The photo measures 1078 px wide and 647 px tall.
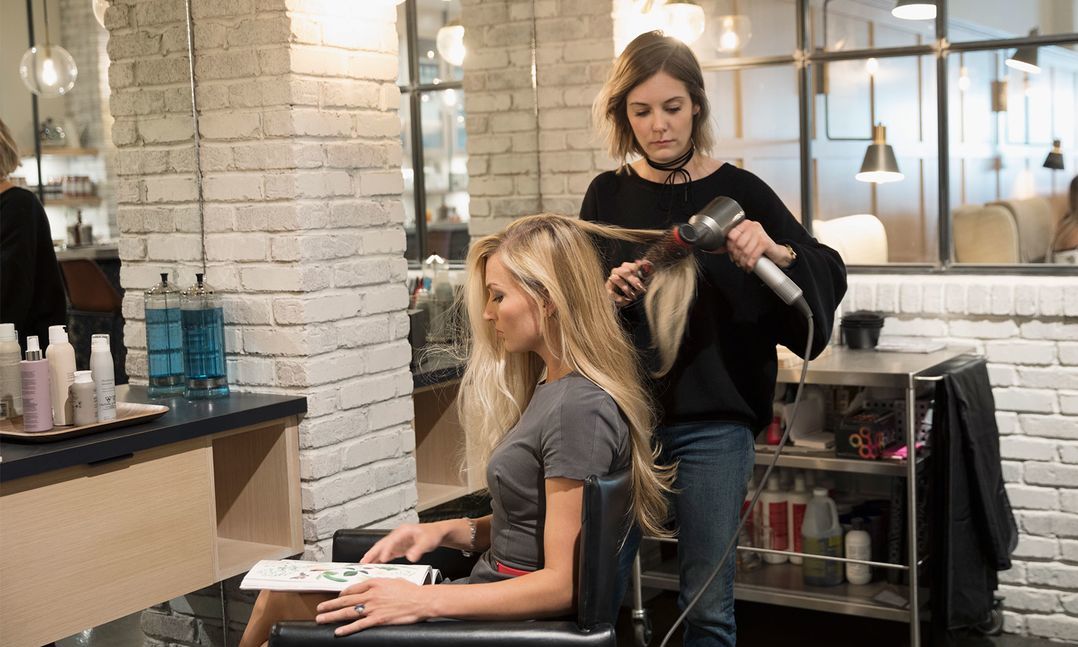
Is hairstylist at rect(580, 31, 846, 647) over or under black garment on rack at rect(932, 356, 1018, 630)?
over

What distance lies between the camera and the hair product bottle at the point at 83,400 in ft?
7.80

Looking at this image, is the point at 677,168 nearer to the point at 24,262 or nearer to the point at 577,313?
→ the point at 577,313

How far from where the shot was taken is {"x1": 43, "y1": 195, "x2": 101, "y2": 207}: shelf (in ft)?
8.61

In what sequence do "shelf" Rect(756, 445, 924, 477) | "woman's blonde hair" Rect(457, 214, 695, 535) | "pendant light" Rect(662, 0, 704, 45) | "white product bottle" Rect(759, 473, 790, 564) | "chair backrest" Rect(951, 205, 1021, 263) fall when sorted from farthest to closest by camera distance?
1. "pendant light" Rect(662, 0, 704, 45)
2. "white product bottle" Rect(759, 473, 790, 564)
3. "chair backrest" Rect(951, 205, 1021, 263)
4. "shelf" Rect(756, 445, 924, 477)
5. "woman's blonde hair" Rect(457, 214, 695, 535)

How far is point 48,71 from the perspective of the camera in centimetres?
259

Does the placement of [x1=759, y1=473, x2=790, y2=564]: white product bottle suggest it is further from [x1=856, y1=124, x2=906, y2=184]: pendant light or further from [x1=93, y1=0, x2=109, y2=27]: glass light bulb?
[x1=93, y1=0, x2=109, y2=27]: glass light bulb

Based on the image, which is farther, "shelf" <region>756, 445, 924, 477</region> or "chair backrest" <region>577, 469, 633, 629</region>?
"shelf" <region>756, 445, 924, 477</region>

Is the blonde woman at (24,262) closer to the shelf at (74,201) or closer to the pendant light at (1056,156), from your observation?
the shelf at (74,201)

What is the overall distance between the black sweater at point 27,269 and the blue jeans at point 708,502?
4.47 ft

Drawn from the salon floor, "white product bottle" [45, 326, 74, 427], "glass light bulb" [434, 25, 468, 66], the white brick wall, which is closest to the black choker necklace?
"white product bottle" [45, 326, 74, 427]

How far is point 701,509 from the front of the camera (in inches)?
89.0

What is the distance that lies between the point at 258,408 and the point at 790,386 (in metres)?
1.80

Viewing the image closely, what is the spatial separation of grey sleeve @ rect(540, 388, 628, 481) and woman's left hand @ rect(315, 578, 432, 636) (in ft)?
0.92

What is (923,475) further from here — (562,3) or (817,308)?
(562,3)
